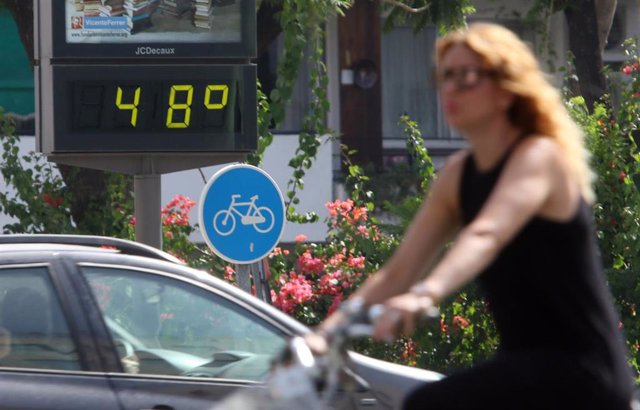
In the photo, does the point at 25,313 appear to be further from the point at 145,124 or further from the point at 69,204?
the point at 69,204

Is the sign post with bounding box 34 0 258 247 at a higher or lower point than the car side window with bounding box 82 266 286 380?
higher

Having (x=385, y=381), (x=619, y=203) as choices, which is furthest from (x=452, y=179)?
(x=619, y=203)

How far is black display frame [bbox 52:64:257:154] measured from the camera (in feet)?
27.5

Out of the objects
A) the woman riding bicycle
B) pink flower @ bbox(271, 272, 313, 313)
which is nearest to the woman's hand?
the woman riding bicycle

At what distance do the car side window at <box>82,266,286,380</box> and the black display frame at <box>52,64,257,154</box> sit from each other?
10.3 feet

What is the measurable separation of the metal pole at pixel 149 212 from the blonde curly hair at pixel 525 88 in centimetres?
537

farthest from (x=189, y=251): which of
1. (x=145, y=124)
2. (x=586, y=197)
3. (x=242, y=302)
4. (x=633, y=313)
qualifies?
(x=586, y=197)

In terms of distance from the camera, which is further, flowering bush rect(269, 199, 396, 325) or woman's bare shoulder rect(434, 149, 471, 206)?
flowering bush rect(269, 199, 396, 325)

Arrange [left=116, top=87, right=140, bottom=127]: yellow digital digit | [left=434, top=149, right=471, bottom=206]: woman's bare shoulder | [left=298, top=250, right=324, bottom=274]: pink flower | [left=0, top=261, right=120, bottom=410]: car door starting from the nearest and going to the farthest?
[left=434, top=149, right=471, bottom=206]: woman's bare shoulder, [left=0, top=261, right=120, bottom=410]: car door, [left=116, top=87, right=140, bottom=127]: yellow digital digit, [left=298, top=250, right=324, bottom=274]: pink flower

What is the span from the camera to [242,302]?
546 centimetres

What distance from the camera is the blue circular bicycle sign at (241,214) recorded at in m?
8.75

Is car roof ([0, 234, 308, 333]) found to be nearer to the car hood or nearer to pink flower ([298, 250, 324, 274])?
the car hood

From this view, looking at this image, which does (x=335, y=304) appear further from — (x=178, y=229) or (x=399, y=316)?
(x=399, y=316)

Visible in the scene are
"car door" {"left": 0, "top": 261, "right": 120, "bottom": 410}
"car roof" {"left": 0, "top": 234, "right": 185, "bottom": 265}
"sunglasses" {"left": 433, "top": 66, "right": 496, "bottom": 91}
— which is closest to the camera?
"sunglasses" {"left": 433, "top": 66, "right": 496, "bottom": 91}
